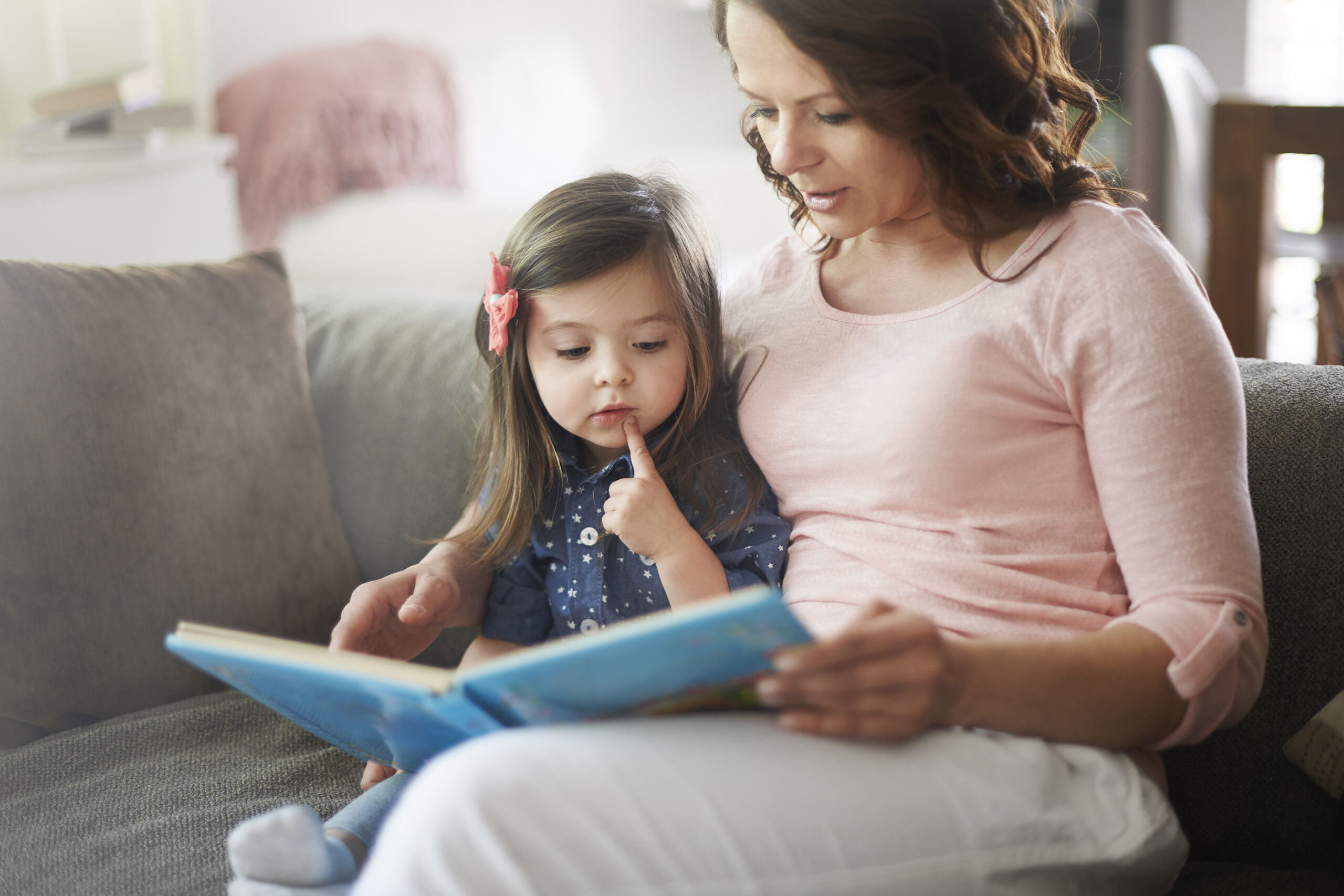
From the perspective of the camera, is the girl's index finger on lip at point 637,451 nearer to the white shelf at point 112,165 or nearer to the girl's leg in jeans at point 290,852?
the girl's leg in jeans at point 290,852

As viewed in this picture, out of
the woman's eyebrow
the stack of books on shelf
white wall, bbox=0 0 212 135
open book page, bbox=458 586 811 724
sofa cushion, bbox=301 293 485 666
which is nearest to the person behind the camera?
open book page, bbox=458 586 811 724

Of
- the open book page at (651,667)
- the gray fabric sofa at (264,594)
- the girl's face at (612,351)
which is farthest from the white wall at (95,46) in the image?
the open book page at (651,667)

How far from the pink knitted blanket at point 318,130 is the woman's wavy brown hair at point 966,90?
2.28m

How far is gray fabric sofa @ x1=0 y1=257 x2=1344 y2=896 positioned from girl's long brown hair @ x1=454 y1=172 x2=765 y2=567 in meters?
0.20

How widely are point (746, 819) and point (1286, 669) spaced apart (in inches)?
23.8

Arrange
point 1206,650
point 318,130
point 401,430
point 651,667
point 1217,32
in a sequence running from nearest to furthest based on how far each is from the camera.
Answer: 1. point 651,667
2. point 1206,650
3. point 401,430
4. point 318,130
5. point 1217,32

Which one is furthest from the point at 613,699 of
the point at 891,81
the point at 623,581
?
the point at 891,81

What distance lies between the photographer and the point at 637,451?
3.46ft

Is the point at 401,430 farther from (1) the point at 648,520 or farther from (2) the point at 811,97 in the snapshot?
(2) the point at 811,97

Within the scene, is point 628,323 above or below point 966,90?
below

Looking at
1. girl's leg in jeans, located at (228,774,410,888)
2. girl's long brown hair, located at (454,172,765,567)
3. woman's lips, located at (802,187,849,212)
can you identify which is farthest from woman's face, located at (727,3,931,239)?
girl's leg in jeans, located at (228,774,410,888)

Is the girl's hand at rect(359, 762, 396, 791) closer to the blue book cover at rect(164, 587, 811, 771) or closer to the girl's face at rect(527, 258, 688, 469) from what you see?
the blue book cover at rect(164, 587, 811, 771)

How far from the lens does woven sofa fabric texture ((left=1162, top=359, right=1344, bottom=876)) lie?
1005 millimetres

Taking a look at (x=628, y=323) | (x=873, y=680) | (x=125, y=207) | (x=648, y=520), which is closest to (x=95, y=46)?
(x=125, y=207)
